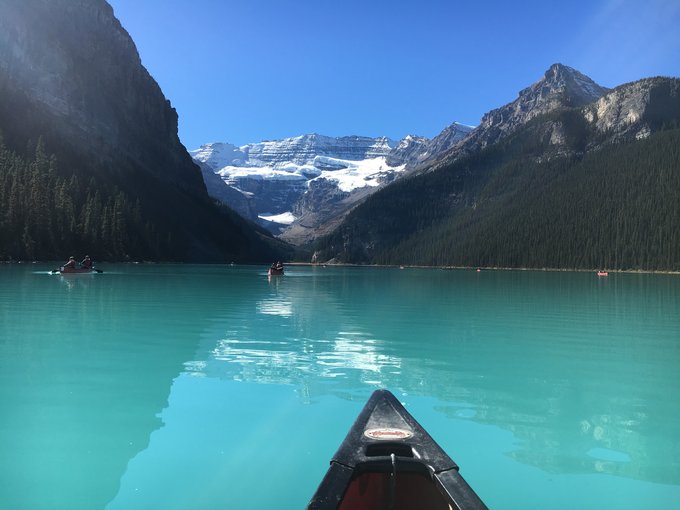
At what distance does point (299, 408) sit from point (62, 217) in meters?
142

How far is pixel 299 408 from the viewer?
1460 cm

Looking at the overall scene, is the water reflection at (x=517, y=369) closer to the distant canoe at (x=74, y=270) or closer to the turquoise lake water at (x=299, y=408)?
the turquoise lake water at (x=299, y=408)

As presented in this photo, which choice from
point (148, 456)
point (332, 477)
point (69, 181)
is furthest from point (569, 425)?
point (69, 181)

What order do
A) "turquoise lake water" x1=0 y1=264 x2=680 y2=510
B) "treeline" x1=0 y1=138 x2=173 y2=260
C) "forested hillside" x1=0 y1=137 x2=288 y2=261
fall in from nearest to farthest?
1. "turquoise lake water" x1=0 y1=264 x2=680 y2=510
2. "treeline" x1=0 y1=138 x2=173 y2=260
3. "forested hillside" x1=0 y1=137 x2=288 y2=261

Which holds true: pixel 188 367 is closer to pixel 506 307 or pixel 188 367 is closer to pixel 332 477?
pixel 332 477

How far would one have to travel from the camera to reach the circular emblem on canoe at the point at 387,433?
8245 millimetres

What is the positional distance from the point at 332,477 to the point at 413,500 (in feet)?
4.09

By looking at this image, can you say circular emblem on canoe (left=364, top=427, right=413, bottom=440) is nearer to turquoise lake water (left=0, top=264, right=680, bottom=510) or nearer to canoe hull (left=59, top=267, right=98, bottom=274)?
turquoise lake water (left=0, top=264, right=680, bottom=510)

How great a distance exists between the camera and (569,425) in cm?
1330

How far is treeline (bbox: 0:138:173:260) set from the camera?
12606 centimetres

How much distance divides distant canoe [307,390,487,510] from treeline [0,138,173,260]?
453ft

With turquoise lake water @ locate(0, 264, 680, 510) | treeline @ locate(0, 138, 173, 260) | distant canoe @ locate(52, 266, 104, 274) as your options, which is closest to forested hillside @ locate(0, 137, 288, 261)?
treeline @ locate(0, 138, 173, 260)

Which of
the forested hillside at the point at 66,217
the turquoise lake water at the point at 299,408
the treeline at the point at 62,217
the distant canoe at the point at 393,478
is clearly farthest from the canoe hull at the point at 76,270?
the distant canoe at the point at 393,478

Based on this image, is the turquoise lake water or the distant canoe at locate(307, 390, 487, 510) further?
the turquoise lake water
